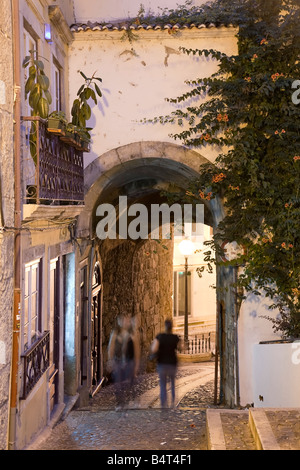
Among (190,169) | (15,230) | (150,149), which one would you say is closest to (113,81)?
(150,149)

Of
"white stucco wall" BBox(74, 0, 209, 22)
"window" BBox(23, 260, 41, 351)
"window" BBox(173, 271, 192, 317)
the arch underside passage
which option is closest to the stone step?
"window" BBox(23, 260, 41, 351)

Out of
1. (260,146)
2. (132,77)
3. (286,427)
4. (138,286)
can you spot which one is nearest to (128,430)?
(286,427)

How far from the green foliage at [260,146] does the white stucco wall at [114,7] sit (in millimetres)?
1265

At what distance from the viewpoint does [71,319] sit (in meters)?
10.8

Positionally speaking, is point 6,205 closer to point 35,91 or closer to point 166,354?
point 35,91

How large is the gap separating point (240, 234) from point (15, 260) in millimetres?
4683

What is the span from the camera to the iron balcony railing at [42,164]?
713cm

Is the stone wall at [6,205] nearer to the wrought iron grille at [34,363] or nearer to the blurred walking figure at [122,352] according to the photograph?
the wrought iron grille at [34,363]

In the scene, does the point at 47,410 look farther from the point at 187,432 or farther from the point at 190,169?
the point at 190,169

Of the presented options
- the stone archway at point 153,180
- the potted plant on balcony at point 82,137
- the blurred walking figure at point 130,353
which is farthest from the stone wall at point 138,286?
the potted plant on balcony at point 82,137

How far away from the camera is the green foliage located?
10078 millimetres

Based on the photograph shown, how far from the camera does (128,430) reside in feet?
28.4

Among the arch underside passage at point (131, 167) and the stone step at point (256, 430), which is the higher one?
the arch underside passage at point (131, 167)

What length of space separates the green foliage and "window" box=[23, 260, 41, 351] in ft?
11.2
